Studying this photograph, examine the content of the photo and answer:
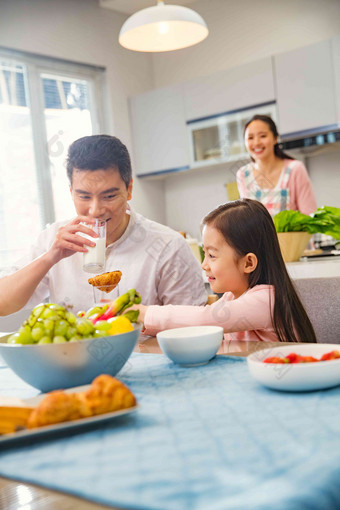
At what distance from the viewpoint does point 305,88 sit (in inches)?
168

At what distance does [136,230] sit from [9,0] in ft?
10.4

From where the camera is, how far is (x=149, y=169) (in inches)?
205

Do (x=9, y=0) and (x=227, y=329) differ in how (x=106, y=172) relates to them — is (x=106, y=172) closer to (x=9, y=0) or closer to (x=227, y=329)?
(x=227, y=329)

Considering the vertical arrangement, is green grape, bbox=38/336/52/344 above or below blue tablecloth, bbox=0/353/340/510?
above

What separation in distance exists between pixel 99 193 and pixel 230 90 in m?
3.24

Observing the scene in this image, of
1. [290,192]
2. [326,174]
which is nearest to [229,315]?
[290,192]

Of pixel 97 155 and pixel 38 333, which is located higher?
pixel 97 155

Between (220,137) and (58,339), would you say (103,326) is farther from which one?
(220,137)

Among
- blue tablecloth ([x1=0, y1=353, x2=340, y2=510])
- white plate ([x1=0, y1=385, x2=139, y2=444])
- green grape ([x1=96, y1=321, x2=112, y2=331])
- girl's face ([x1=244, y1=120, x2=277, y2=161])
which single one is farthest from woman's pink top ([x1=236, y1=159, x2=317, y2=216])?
white plate ([x1=0, y1=385, x2=139, y2=444])

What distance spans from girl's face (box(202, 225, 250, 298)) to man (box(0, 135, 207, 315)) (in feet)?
1.02

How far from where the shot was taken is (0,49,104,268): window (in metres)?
4.27

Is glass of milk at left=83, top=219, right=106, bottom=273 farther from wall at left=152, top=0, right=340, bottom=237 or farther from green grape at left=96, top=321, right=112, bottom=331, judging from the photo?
wall at left=152, top=0, right=340, bottom=237

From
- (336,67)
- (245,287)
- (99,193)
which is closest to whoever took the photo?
(245,287)

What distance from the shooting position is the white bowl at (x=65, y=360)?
846mm
